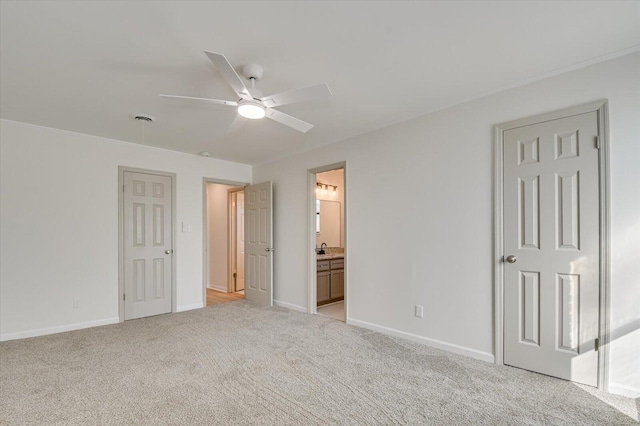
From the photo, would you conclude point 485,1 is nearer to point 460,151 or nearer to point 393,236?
point 460,151

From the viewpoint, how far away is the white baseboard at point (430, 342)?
292 centimetres

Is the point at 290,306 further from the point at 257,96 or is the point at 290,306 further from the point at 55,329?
the point at 257,96

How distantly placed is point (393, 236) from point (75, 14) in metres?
3.31

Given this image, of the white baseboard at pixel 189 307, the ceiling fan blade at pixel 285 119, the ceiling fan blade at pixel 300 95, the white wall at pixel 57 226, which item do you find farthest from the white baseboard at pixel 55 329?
the ceiling fan blade at pixel 300 95

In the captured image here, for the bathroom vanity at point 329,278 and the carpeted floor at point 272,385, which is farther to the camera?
the bathroom vanity at point 329,278

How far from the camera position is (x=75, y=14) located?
1816 mm

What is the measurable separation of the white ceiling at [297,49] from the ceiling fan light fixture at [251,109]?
300mm

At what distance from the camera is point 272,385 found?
248 cm

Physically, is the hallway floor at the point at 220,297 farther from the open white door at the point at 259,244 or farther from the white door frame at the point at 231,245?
the open white door at the point at 259,244

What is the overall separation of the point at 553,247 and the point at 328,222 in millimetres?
4188

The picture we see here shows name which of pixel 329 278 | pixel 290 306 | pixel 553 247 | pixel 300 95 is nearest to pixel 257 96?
pixel 300 95

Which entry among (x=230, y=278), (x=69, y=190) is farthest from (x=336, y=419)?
(x=230, y=278)

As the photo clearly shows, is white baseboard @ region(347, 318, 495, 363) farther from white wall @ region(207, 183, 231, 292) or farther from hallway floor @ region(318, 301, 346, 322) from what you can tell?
white wall @ region(207, 183, 231, 292)

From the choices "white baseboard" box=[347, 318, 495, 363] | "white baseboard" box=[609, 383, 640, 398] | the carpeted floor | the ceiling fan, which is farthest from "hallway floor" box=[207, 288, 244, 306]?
"white baseboard" box=[609, 383, 640, 398]
